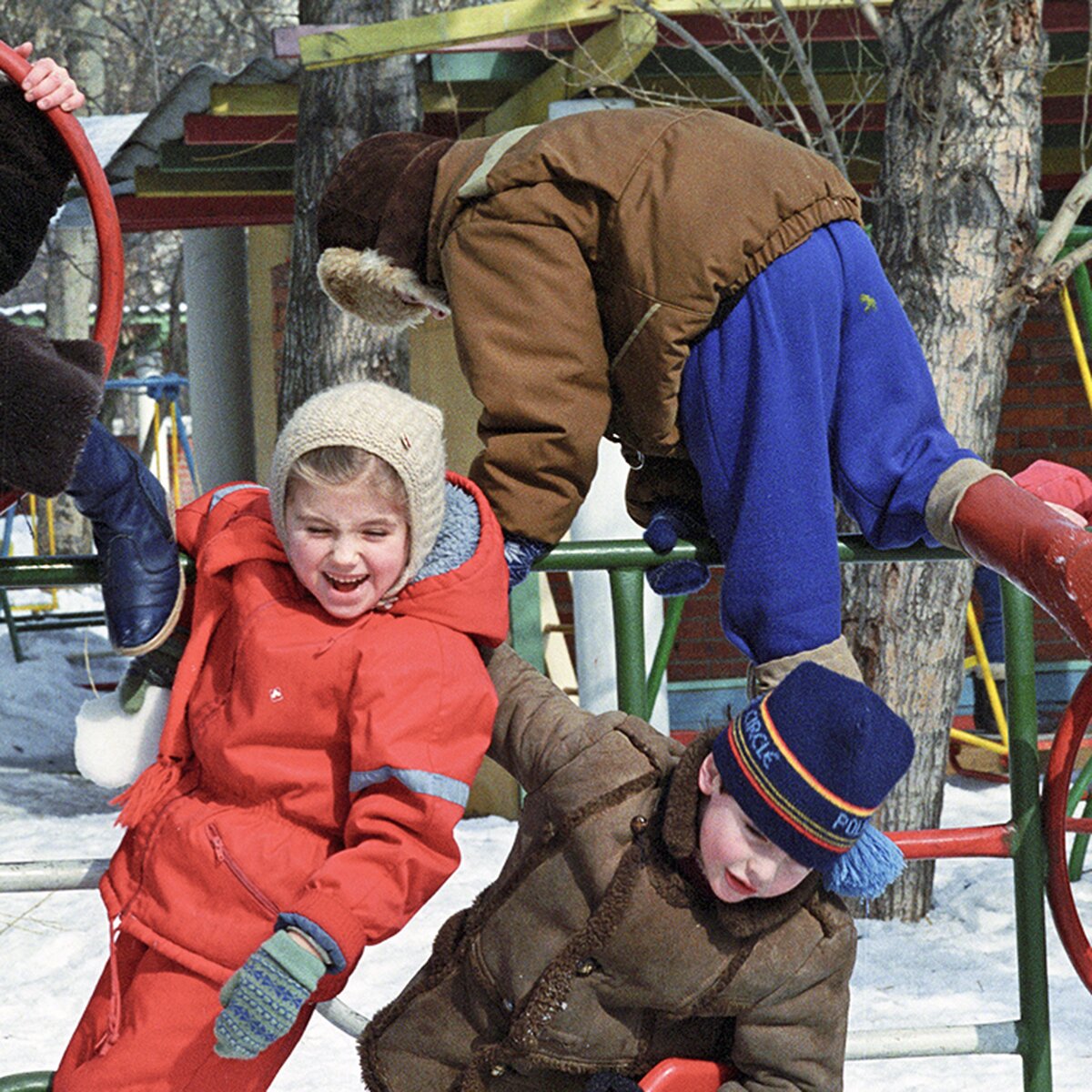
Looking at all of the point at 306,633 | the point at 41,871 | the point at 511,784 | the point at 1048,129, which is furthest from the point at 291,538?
the point at 1048,129

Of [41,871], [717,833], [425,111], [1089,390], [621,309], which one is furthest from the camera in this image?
[425,111]

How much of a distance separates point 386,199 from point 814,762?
3.81 ft

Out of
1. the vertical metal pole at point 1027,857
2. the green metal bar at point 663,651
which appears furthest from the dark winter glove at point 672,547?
the green metal bar at point 663,651

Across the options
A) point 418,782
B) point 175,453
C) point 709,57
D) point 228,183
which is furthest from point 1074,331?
point 175,453

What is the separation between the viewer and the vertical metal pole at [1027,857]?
7.77 feet

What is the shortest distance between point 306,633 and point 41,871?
1.87 ft

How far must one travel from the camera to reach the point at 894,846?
6.44 ft

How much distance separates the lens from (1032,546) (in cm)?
Result: 211

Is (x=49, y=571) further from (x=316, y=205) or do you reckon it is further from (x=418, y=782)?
(x=316, y=205)

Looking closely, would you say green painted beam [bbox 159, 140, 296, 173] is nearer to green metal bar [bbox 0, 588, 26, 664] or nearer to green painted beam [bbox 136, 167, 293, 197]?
green painted beam [bbox 136, 167, 293, 197]

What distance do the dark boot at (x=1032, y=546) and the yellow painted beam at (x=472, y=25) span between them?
2.99 metres

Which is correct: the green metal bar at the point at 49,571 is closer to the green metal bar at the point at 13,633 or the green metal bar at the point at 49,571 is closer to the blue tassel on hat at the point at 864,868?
the blue tassel on hat at the point at 864,868

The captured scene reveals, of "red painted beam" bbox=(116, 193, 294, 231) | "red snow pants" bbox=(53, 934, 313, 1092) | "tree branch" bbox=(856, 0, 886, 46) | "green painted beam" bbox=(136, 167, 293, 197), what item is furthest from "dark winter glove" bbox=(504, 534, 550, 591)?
"red painted beam" bbox=(116, 193, 294, 231)

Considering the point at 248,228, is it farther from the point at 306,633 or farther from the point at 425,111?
the point at 306,633
